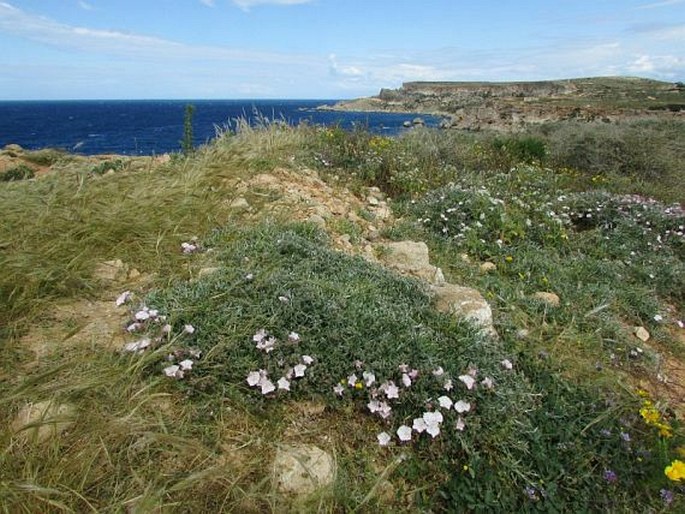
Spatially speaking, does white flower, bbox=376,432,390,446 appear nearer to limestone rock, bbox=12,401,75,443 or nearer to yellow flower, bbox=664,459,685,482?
yellow flower, bbox=664,459,685,482

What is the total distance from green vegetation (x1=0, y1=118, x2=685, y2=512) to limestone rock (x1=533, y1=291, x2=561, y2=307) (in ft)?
0.20

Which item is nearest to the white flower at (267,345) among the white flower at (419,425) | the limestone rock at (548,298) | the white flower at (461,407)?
the white flower at (419,425)

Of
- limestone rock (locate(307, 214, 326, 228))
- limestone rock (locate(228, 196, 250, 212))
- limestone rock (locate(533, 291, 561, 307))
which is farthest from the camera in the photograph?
limestone rock (locate(228, 196, 250, 212))

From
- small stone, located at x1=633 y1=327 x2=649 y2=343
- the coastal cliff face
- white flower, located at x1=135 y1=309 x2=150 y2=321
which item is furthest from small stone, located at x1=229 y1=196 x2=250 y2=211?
the coastal cliff face

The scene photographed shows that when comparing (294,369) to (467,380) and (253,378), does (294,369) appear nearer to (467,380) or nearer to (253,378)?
(253,378)

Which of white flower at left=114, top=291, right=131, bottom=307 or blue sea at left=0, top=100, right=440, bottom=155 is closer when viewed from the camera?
white flower at left=114, top=291, right=131, bottom=307

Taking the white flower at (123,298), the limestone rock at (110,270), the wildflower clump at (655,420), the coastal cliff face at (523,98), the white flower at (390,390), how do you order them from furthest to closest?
the coastal cliff face at (523,98) → the limestone rock at (110,270) → the white flower at (123,298) → the wildflower clump at (655,420) → the white flower at (390,390)

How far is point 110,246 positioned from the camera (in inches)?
124

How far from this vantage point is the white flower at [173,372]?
1.99 m

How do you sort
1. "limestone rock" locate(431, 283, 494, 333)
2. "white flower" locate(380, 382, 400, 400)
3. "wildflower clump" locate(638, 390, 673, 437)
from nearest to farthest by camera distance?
"white flower" locate(380, 382, 400, 400) → "wildflower clump" locate(638, 390, 673, 437) → "limestone rock" locate(431, 283, 494, 333)

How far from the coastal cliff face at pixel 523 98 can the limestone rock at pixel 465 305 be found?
36.9 metres

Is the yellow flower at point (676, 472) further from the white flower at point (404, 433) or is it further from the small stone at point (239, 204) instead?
the small stone at point (239, 204)

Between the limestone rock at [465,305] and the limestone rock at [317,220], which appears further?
the limestone rock at [317,220]

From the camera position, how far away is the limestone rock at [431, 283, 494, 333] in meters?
2.71
